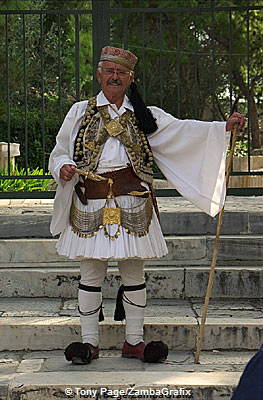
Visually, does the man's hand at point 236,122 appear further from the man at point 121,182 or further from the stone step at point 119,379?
the stone step at point 119,379

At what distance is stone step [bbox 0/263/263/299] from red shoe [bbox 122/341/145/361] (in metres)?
0.90

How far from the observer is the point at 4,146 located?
1152cm

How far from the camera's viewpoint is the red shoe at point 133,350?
213 inches

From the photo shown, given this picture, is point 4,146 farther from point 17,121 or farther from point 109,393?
point 109,393

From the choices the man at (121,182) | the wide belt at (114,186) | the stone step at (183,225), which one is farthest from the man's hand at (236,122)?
the stone step at (183,225)

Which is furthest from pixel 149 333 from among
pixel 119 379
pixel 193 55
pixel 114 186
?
pixel 193 55

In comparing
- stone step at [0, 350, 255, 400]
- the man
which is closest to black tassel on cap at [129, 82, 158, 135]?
the man

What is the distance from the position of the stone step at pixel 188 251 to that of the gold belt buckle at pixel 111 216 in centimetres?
146

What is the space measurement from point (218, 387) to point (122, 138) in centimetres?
142

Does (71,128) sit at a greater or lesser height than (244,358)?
greater

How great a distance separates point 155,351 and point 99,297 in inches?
16.7

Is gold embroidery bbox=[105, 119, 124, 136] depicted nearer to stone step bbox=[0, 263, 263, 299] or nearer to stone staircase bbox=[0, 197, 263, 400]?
stone staircase bbox=[0, 197, 263, 400]

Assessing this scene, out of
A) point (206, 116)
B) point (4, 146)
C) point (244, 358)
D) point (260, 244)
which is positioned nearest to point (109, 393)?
point (244, 358)

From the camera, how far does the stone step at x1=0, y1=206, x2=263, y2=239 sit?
688cm
